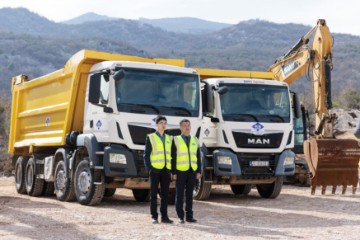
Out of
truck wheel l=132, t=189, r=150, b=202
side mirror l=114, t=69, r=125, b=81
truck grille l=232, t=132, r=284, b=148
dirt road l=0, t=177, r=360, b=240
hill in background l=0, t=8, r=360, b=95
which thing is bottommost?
dirt road l=0, t=177, r=360, b=240

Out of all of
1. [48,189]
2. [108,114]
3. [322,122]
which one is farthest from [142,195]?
[322,122]

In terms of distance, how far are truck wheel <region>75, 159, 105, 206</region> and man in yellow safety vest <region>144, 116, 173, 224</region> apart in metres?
2.52

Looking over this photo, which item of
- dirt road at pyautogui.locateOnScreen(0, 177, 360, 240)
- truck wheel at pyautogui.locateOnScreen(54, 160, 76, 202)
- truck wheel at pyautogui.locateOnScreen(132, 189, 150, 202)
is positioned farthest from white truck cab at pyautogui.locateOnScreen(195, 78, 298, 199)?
truck wheel at pyautogui.locateOnScreen(54, 160, 76, 202)

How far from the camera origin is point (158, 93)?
12.1 meters

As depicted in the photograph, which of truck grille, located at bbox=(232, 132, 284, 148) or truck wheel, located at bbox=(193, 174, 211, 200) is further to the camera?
truck wheel, located at bbox=(193, 174, 211, 200)

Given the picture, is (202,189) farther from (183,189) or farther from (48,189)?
(48,189)

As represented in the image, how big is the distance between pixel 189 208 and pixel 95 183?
279 cm

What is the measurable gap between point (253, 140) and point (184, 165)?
418 cm

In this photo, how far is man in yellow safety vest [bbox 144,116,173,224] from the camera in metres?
9.91

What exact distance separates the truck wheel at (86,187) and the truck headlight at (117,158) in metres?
0.76

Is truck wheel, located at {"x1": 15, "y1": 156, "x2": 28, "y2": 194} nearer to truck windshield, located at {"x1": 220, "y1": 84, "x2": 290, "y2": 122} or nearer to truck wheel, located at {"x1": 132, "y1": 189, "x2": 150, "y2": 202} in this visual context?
truck wheel, located at {"x1": 132, "y1": 189, "x2": 150, "y2": 202}

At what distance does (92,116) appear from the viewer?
40.8 feet

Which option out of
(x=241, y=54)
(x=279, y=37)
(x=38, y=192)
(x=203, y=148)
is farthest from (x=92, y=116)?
(x=279, y=37)

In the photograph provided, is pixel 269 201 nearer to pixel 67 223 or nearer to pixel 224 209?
pixel 224 209
